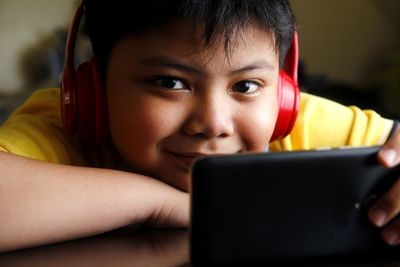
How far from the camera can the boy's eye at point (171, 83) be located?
0.71 meters

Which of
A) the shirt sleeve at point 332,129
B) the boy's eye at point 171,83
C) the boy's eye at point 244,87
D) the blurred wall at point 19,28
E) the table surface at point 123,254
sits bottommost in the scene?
the blurred wall at point 19,28

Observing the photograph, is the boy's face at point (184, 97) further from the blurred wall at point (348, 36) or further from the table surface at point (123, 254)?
the blurred wall at point (348, 36)

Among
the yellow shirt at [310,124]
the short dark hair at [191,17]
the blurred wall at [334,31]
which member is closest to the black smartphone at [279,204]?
the short dark hair at [191,17]

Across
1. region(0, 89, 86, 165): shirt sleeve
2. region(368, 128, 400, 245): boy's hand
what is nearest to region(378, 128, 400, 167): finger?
region(368, 128, 400, 245): boy's hand

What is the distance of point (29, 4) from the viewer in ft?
8.66

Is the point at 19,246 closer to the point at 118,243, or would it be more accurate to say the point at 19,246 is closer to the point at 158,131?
the point at 118,243

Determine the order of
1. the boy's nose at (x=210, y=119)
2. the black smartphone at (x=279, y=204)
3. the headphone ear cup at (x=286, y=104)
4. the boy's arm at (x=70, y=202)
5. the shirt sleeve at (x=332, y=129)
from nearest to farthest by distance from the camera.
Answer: the black smartphone at (x=279, y=204) → the boy's arm at (x=70, y=202) → the boy's nose at (x=210, y=119) → the headphone ear cup at (x=286, y=104) → the shirt sleeve at (x=332, y=129)

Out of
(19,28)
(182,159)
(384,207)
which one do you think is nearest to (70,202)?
(182,159)

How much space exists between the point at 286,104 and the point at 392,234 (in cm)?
35

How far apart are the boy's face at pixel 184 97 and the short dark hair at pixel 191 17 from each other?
1 cm

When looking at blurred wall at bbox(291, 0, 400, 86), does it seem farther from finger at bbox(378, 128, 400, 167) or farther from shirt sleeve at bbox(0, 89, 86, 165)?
finger at bbox(378, 128, 400, 167)

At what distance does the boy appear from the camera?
59 centimetres

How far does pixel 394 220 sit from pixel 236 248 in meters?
0.15

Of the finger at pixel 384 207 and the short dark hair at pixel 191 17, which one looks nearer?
the finger at pixel 384 207
